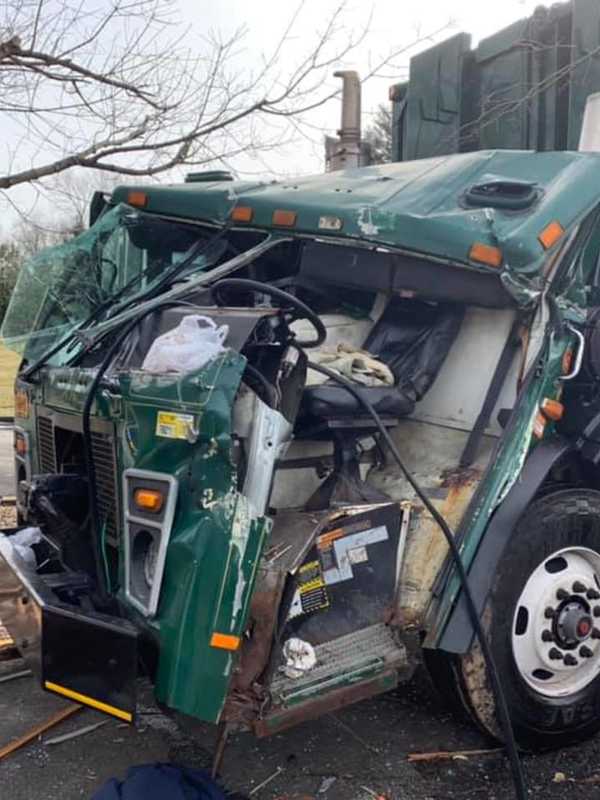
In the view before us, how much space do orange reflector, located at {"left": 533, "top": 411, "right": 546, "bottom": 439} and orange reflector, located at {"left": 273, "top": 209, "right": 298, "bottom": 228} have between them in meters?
1.23

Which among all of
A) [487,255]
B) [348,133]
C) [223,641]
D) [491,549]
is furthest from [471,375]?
[348,133]

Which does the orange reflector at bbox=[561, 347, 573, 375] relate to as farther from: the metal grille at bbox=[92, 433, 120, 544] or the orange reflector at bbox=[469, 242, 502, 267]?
the metal grille at bbox=[92, 433, 120, 544]

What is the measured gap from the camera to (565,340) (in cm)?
340

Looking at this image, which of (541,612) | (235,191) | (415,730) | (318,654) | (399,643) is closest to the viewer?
(318,654)

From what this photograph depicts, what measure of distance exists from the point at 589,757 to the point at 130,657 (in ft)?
6.16

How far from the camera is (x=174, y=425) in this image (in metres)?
2.74

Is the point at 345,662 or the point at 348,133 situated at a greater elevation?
the point at 348,133

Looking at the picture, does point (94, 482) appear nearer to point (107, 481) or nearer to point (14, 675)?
point (107, 481)

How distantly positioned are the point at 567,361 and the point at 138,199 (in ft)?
7.09

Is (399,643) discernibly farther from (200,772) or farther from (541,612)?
(200,772)

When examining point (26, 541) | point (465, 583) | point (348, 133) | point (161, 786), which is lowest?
point (161, 786)

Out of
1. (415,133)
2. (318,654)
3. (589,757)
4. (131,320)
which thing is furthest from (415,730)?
(415,133)

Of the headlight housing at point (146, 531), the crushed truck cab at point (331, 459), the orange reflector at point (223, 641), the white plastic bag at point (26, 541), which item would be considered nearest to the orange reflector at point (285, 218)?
the crushed truck cab at point (331, 459)

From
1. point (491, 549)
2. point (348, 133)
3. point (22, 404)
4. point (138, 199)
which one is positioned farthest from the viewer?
point (348, 133)
